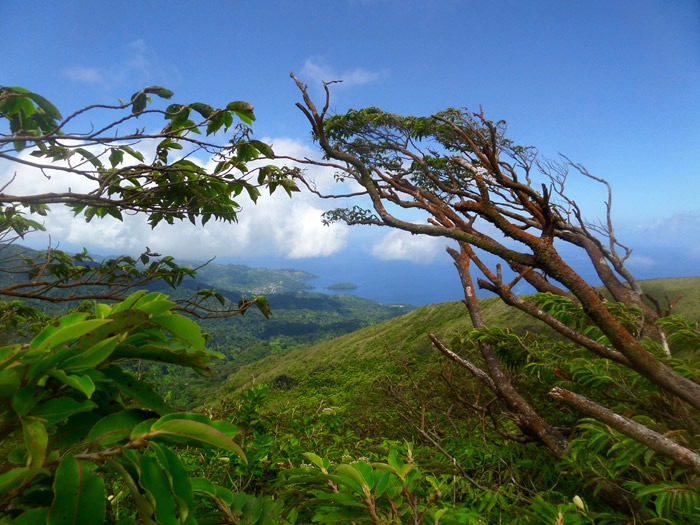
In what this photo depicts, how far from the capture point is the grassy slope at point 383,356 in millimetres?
6926

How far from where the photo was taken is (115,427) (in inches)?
26.6

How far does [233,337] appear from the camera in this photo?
250ft

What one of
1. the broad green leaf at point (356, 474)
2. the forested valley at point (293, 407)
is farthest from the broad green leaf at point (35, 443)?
the broad green leaf at point (356, 474)

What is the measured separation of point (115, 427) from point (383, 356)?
40.8 feet

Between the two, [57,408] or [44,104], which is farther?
[44,104]

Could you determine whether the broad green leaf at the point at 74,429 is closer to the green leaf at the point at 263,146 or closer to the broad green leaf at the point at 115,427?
the broad green leaf at the point at 115,427

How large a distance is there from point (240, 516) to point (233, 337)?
81462mm

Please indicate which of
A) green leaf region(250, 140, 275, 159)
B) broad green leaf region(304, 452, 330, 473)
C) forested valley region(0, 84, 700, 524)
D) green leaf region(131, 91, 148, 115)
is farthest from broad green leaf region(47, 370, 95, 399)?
green leaf region(250, 140, 275, 159)

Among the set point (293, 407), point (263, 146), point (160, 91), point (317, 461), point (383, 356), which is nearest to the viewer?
point (317, 461)

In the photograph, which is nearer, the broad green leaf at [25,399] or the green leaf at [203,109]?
the broad green leaf at [25,399]

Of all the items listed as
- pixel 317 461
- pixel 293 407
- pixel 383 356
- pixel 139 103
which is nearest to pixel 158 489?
pixel 317 461

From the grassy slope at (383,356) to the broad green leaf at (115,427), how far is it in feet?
15.8

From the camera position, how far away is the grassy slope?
6.93 meters

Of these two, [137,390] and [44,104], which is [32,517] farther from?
[44,104]
